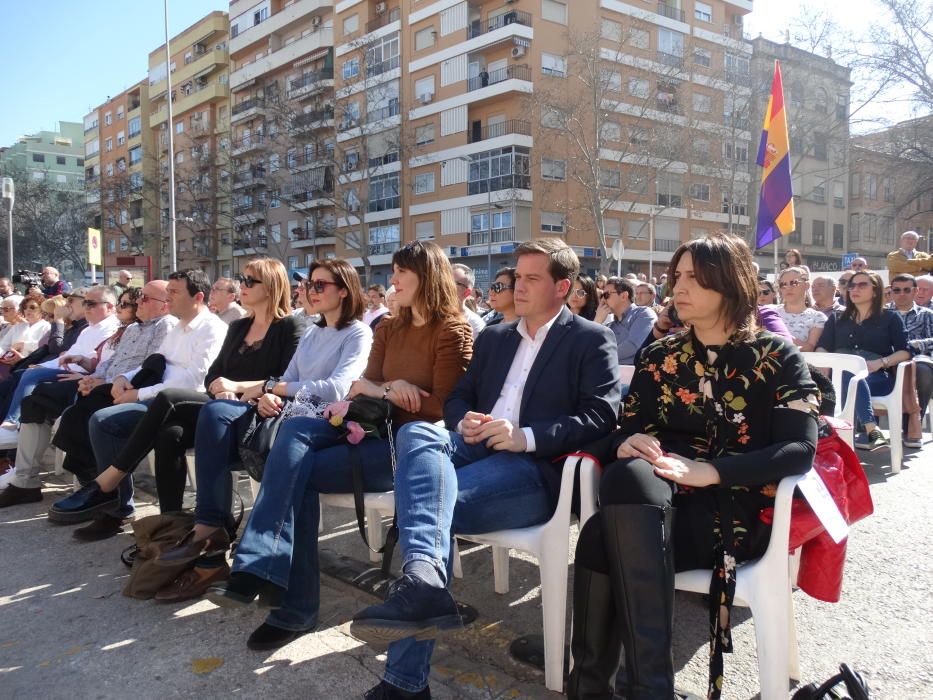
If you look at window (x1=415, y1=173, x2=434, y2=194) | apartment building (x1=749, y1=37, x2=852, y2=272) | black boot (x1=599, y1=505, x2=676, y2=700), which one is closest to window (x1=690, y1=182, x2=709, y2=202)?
apartment building (x1=749, y1=37, x2=852, y2=272)

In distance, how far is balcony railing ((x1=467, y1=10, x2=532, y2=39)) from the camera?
34.9 metres

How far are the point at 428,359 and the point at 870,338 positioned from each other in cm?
443

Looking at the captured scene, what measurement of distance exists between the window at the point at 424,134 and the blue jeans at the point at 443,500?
37.4 meters

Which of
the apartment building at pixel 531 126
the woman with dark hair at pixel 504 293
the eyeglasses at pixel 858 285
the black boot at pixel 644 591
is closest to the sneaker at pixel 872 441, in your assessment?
the eyeglasses at pixel 858 285

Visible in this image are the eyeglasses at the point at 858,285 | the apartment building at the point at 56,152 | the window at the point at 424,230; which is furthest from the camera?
the apartment building at the point at 56,152

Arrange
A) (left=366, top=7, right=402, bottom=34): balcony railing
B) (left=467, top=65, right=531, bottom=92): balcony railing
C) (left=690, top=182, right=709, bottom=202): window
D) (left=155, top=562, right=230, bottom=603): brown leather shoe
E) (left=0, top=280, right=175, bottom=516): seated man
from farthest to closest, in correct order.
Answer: (left=366, top=7, right=402, bottom=34): balcony railing < (left=690, top=182, right=709, bottom=202): window < (left=467, top=65, right=531, bottom=92): balcony railing < (left=0, top=280, right=175, bottom=516): seated man < (left=155, top=562, right=230, bottom=603): brown leather shoe

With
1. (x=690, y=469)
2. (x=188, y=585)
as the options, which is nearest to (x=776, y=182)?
(x=690, y=469)

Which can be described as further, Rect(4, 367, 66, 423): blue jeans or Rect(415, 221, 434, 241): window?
Rect(415, 221, 434, 241): window

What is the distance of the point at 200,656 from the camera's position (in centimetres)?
268

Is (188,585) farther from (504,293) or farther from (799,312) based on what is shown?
(799,312)

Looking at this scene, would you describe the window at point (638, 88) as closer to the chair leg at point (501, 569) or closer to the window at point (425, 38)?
the window at point (425, 38)

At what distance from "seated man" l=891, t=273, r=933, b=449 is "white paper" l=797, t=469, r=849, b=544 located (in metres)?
4.50

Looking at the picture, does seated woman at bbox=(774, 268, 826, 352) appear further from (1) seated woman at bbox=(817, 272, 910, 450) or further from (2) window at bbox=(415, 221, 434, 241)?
(2) window at bbox=(415, 221, 434, 241)

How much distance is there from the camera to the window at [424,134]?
38.2 m
